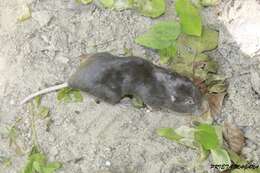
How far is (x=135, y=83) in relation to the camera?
2754 mm

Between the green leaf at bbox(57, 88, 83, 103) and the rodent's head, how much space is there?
0.43 m

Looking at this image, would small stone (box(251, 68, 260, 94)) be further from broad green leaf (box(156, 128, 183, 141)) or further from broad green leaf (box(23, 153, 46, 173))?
broad green leaf (box(23, 153, 46, 173))

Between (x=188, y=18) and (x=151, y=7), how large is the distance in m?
0.23

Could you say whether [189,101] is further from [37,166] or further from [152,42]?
[37,166]

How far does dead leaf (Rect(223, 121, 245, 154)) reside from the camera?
2.72 meters

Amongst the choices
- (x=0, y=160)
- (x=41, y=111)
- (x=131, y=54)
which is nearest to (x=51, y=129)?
(x=41, y=111)

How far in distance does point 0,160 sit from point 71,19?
83 cm

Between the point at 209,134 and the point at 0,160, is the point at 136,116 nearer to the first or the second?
the point at 209,134

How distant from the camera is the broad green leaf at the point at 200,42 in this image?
9.59ft

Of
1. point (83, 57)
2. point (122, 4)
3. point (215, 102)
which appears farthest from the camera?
point (122, 4)

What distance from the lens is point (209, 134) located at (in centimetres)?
271

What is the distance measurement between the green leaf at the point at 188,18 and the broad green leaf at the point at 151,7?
118mm

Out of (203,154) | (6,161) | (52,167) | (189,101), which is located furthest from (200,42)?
(6,161)

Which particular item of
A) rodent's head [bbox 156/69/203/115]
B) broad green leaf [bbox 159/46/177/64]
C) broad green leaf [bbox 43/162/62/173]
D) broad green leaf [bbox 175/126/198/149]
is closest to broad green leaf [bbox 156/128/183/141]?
broad green leaf [bbox 175/126/198/149]
